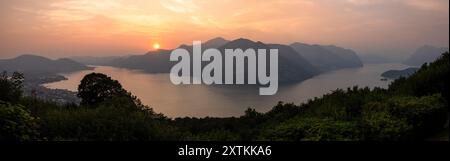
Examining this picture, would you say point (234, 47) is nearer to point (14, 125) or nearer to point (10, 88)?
point (10, 88)

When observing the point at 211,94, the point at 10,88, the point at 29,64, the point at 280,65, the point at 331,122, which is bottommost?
the point at 211,94

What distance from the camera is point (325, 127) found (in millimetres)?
10250

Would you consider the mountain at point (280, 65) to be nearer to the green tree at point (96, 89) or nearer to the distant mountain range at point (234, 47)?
the distant mountain range at point (234, 47)

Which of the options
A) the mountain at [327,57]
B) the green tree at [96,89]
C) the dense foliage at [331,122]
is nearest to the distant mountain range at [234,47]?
the mountain at [327,57]

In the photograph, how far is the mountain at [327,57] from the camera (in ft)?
479

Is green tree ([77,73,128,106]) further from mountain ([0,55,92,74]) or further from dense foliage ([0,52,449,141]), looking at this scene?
dense foliage ([0,52,449,141])

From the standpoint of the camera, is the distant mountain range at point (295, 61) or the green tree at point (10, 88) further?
the distant mountain range at point (295, 61)

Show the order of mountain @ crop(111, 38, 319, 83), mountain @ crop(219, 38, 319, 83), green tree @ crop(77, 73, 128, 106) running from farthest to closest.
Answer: mountain @ crop(219, 38, 319, 83) < mountain @ crop(111, 38, 319, 83) < green tree @ crop(77, 73, 128, 106)

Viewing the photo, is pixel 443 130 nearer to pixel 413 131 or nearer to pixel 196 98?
pixel 413 131

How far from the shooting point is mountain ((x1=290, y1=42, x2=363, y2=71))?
146 m

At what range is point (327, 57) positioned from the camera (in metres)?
156

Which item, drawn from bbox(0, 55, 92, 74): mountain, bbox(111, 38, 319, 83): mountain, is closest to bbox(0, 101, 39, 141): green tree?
bbox(0, 55, 92, 74): mountain

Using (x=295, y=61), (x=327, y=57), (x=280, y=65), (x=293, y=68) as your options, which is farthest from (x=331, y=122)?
(x=327, y=57)
